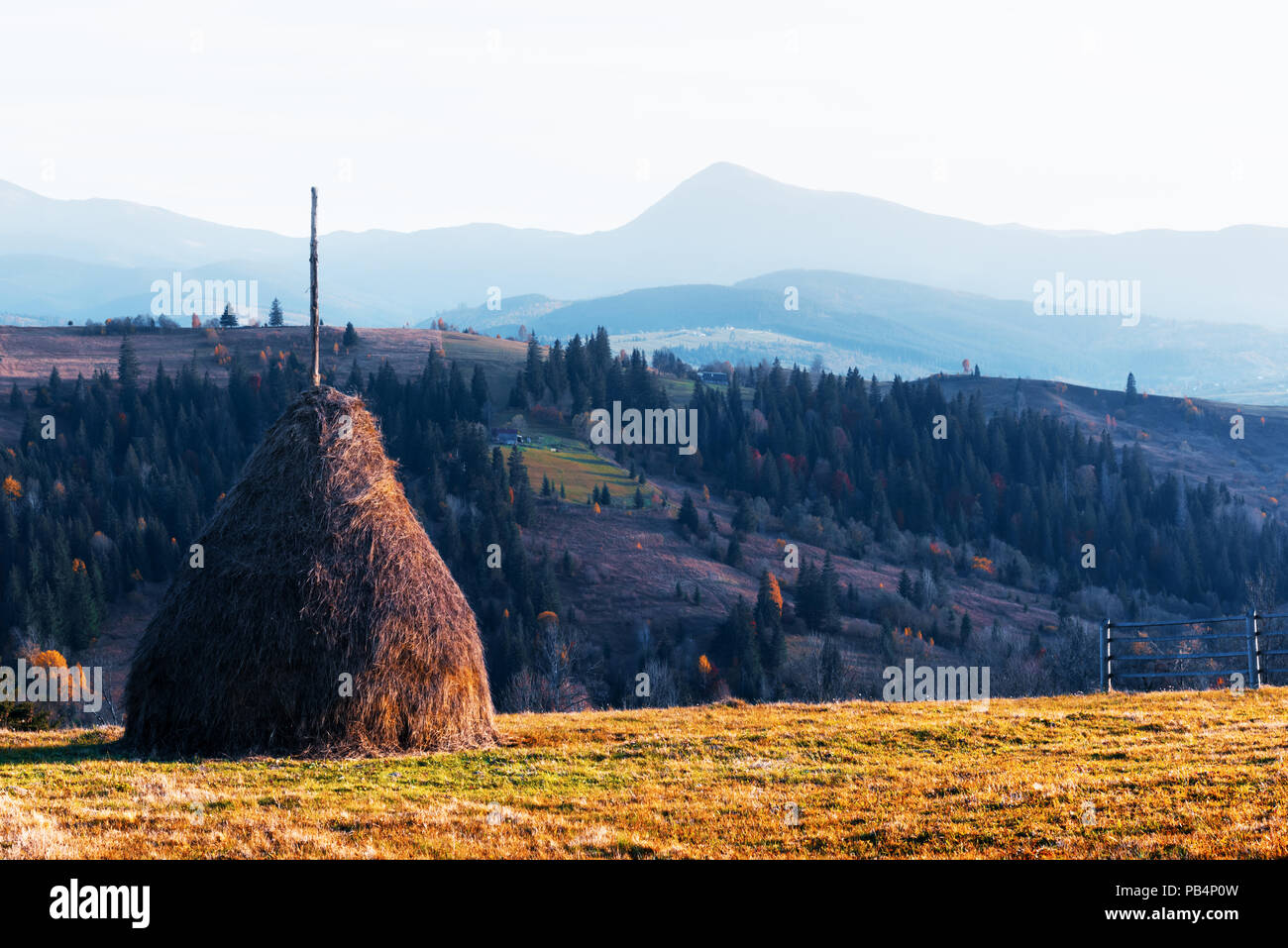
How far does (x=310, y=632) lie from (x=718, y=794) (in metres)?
7.08

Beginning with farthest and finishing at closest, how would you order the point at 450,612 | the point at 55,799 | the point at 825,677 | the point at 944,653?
the point at 944,653, the point at 825,677, the point at 450,612, the point at 55,799

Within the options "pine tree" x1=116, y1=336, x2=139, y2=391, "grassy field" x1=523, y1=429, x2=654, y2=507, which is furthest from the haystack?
"pine tree" x1=116, y1=336, x2=139, y2=391

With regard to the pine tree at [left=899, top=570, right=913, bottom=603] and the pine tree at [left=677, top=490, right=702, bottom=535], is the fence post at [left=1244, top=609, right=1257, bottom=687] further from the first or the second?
the pine tree at [left=677, top=490, right=702, bottom=535]

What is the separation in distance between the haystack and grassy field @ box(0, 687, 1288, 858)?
81 centimetres

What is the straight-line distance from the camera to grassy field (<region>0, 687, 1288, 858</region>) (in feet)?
35.8

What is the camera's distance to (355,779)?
593 inches

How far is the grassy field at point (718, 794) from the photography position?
10906 millimetres

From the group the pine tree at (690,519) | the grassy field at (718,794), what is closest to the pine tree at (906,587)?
the pine tree at (690,519)

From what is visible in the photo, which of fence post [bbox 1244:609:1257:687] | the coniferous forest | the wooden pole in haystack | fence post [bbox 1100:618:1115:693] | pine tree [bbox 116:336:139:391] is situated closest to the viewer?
the wooden pole in haystack

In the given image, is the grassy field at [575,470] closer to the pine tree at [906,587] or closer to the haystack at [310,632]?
the pine tree at [906,587]

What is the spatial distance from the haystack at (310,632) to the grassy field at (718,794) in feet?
2.67
